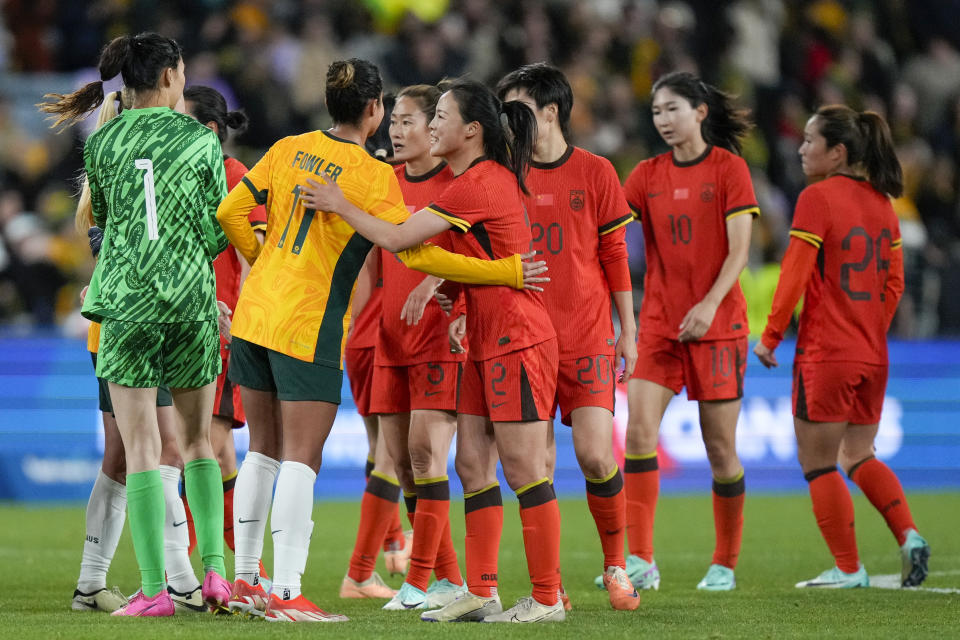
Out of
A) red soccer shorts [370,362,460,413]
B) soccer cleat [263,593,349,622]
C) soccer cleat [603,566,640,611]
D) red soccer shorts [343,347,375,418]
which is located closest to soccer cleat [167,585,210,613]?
soccer cleat [263,593,349,622]

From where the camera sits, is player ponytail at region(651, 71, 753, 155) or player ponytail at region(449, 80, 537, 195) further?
player ponytail at region(651, 71, 753, 155)

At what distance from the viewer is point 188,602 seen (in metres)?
5.62

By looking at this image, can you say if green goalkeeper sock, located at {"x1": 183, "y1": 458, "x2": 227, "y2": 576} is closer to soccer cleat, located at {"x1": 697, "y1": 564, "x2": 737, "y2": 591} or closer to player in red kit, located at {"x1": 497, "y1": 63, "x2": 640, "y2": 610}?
player in red kit, located at {"x1": 497, "y1": 63, "x2": 640, "y2": 610}

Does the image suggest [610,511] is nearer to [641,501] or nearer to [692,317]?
[641,501]

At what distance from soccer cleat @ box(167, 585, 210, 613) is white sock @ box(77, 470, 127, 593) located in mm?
454

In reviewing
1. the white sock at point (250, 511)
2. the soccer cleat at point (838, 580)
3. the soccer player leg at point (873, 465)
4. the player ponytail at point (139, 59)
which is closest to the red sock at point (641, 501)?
the soccer cleat at point (838, 580)

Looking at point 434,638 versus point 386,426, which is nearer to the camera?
point 434,638

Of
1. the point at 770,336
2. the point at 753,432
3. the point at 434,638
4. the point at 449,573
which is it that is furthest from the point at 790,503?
the point at 434,638

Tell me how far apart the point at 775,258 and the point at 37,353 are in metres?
7.84

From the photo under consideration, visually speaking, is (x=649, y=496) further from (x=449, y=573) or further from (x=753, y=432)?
(x=753, y=432)

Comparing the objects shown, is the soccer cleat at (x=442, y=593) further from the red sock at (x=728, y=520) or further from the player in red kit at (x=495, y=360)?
the red sock at (x=728, y=520)

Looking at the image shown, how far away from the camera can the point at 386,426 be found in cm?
657

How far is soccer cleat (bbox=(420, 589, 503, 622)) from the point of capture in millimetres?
5441

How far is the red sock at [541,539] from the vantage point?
5418mm
